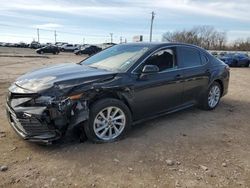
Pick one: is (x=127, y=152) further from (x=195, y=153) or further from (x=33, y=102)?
(x=33, y=102)

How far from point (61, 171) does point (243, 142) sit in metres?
3.11

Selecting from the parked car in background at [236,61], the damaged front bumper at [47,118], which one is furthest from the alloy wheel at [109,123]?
the parked car in background at [236,61]

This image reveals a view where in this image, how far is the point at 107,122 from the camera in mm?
4805

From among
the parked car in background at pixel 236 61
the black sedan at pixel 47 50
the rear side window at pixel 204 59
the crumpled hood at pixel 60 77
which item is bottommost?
the black sedan at pixel 47 50

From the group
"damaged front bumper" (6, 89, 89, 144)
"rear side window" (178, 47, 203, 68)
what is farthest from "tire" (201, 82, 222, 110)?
"damaged front bumper" (6, 89, 89, 144)

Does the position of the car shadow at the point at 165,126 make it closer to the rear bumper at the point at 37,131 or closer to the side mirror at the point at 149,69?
the rear bumper at the point at 37,131

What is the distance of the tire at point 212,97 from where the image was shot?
693 cm

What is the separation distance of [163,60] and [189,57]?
906 millimetres

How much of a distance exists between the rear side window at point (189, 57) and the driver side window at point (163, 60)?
0.84 feet

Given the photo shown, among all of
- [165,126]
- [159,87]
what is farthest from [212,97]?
[159,87]

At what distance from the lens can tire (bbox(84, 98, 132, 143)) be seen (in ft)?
15.0

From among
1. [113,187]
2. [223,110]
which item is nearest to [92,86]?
[113,187]

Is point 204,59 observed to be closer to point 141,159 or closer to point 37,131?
point 141,159

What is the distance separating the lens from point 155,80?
212 inches
